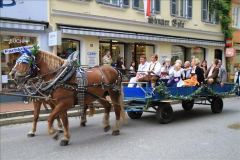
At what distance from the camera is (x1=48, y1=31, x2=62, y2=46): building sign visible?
A: 1026 cm

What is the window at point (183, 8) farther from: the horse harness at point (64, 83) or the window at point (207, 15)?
the horse harness at point (64, 83)

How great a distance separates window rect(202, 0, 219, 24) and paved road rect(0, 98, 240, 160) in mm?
12949

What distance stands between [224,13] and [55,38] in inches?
578

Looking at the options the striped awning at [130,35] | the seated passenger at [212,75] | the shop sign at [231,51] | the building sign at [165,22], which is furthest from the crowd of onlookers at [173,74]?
the shop sign at [231,51]

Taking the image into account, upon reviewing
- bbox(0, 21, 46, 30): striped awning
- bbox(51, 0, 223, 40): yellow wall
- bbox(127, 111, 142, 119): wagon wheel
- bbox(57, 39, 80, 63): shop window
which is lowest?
bbox(127, 111, 142, 119): wagon wheel

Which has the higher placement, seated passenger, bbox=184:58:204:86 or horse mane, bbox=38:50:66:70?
horse mane, bbox=38:50:66:70

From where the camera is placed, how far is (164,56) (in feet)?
52.0

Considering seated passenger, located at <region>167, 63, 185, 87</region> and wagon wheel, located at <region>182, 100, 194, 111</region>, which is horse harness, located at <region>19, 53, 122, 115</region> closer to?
seated passenger, located at <region>167, 63, 185, 87</region>

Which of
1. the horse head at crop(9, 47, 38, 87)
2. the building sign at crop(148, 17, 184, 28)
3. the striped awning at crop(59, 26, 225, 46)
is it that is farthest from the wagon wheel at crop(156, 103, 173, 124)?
the building sign at crop(148, 17, 184, 28)

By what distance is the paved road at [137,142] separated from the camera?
4.39 m

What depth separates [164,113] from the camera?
22.1 feet

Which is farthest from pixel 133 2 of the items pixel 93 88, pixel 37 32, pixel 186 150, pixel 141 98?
pixel 186 150

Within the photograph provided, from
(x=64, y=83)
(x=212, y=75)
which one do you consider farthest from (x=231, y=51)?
(x=64, y=83)

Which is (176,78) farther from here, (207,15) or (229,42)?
(229,42)
